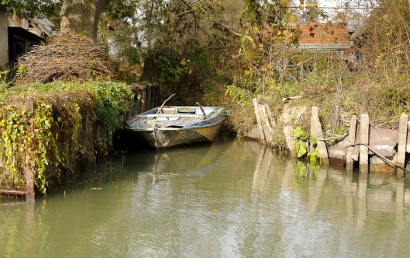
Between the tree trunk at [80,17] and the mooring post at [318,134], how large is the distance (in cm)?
809

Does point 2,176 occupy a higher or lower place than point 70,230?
higher

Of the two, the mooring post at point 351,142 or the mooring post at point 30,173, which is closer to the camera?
the mooring post at point 30,173

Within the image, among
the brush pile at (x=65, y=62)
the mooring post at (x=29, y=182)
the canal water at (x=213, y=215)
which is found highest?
the brush pile at (x=65, y=62)

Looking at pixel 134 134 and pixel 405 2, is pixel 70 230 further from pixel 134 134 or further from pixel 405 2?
pixel 405 2

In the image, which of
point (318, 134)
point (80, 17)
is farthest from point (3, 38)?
point (318, 134)

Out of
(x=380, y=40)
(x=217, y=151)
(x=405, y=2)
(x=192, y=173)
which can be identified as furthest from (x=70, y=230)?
(x=405, y=2)

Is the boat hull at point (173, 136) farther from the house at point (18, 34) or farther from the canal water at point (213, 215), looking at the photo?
the house at point (18, 34)

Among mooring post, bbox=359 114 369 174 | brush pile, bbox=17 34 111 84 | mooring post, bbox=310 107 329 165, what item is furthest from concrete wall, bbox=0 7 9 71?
mooring post, bbox=359 114 369 174

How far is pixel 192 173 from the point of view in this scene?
1142 cm

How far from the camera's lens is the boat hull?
1429 centimetres

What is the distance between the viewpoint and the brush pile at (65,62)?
1280cm

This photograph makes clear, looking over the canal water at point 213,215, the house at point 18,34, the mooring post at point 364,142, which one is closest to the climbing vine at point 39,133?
the canal water at point 213,215

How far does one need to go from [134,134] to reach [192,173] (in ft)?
12.1

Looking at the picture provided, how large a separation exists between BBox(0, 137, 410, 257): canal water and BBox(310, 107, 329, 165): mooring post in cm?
38
